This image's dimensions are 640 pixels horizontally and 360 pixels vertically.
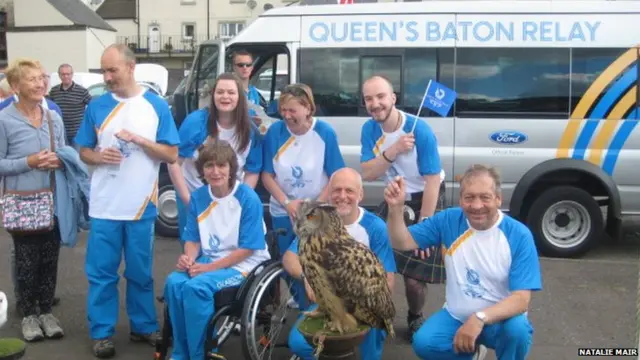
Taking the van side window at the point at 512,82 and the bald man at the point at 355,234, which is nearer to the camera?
the bald man at the point at 355,234

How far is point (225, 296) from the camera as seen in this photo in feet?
13.8

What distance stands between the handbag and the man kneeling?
2.58m

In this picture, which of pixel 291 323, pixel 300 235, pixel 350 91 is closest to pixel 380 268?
pixel 300 235

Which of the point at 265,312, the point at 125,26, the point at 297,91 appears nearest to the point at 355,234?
the point at 265,312

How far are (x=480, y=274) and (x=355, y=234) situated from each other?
740 millimetres

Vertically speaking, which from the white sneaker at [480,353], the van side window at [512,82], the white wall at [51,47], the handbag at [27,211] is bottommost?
the white sneaker at [480,353]

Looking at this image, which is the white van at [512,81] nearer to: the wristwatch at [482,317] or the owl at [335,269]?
the wristwatch at [482,317]

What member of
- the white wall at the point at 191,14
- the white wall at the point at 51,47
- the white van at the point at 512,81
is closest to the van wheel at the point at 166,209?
the white van at the point at 512,81

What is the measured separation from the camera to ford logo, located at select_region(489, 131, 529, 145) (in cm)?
758

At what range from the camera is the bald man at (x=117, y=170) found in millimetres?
4643

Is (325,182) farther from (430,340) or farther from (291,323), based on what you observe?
(430,340)

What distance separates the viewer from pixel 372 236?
4.02 meters

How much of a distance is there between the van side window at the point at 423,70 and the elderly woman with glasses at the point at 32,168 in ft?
12.7

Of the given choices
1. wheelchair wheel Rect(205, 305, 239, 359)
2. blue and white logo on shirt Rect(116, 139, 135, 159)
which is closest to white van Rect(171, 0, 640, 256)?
blue and white logo on shirt Rect(116, 139, 135, 159)
